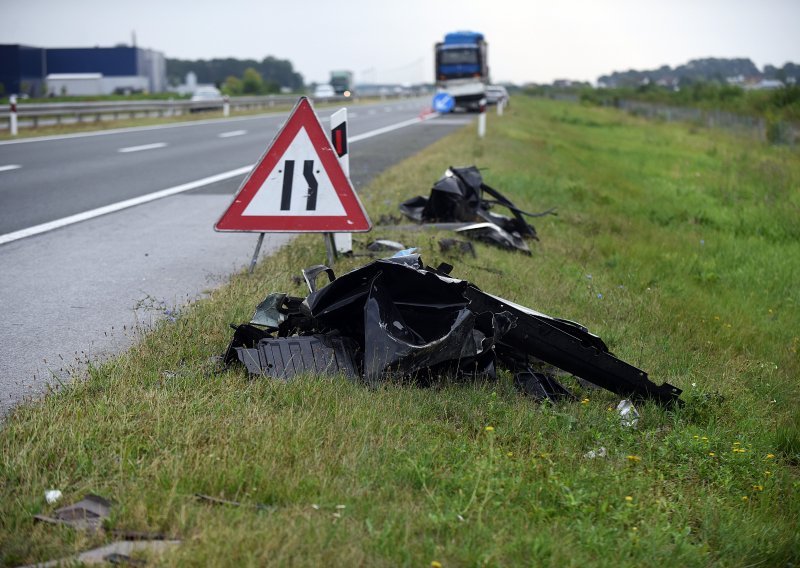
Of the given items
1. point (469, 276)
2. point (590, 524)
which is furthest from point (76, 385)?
point (469, 276)

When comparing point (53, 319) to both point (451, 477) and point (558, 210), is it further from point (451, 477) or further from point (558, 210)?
point (558, 210)

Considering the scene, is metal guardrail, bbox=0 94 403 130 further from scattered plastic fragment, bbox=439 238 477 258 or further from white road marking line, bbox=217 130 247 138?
scattered plastic fragment, bbox=439 238 477 258

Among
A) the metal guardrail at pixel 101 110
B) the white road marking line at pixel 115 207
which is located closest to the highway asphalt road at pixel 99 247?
the white road marking line at pixel 115 207

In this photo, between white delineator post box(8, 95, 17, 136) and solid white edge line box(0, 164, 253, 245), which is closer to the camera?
solid white edge line box(0, 164, 253, 245)

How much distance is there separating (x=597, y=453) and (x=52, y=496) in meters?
2.21

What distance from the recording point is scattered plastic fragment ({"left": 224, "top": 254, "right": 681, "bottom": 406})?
408cm

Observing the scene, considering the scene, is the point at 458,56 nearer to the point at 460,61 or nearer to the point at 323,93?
the point at 460,61

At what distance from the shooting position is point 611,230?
37.2 ft

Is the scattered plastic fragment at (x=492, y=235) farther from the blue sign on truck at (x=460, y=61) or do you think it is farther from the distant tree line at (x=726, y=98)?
the blue sign on truck at (x=460, y=61)

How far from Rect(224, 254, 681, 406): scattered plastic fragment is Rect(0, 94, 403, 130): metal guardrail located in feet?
65.5

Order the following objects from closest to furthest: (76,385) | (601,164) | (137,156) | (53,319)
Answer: (76,385) → (53,319) → (137,156) → (601,164)

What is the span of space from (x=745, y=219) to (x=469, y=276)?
9.13m

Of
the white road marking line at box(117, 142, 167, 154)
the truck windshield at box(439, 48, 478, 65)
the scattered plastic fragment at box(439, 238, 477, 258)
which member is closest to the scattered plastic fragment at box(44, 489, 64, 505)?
the scattered plastic fragment at box(439, 238, 477, 258)

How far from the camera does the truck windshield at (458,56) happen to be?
46438 millimetres
